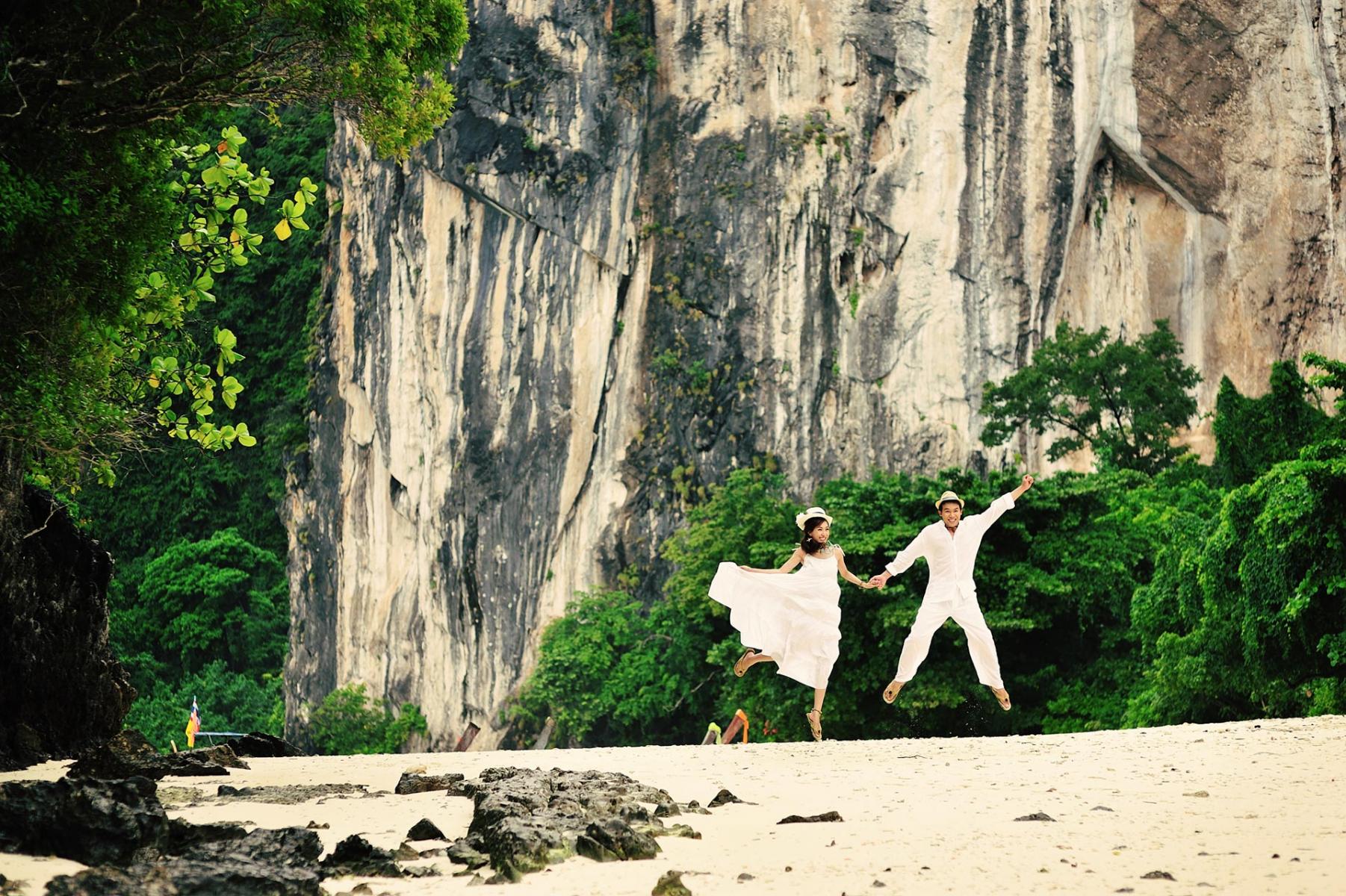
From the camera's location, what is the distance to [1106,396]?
31922mm

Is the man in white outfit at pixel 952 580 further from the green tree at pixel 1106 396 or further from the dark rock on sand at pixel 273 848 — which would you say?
the green tree at pixel 1106 396

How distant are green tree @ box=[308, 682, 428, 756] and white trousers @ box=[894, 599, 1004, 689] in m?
28.5

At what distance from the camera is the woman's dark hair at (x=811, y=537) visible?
10.5 meters

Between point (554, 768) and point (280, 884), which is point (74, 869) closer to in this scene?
point (280, 884)

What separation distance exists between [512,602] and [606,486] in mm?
3611

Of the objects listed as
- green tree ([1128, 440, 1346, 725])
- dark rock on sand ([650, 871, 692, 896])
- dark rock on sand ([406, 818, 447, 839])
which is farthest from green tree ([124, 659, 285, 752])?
dark rock on sand ([650, 871, 692, 896])

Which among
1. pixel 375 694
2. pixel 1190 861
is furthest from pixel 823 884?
pixel 375 694

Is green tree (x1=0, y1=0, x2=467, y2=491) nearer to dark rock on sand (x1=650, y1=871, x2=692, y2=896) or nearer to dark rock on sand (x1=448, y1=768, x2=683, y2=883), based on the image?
dark rock on sand (x1=448, y1=768, x2=683, y2=883)

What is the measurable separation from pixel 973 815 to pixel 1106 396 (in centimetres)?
2698

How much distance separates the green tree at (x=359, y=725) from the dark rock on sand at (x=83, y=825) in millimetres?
32423

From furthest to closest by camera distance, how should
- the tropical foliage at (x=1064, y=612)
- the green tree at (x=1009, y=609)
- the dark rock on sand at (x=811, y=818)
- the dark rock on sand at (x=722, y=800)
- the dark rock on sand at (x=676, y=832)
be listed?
1. the green tree at (x=1009, y=609)
2. the tropical foliage at (x=1064, y=612)
3. the dark rock on sand at (x=722, y=800)
4. the dark rock on sand at (x=811, y=818)
5. the dark rock on sand at (x=676, y=832)

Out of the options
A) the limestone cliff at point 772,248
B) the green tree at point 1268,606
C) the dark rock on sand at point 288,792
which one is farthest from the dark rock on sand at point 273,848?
the limestone cliff at point 772,248

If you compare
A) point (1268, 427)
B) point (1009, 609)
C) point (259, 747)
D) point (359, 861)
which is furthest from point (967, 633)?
point (1268, 427)

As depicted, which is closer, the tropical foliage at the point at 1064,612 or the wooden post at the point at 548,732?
the tropical foliage at the point at 1064,612
